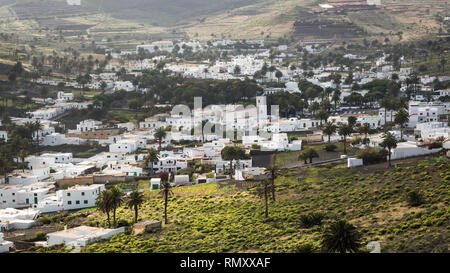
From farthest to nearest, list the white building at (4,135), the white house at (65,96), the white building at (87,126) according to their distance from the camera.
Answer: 1. the white house at (65,96)
2. the white building at (87,126)
3. the white building at (4,135)

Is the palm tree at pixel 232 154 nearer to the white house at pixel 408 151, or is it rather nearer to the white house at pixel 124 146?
the white house at pixel 408 151

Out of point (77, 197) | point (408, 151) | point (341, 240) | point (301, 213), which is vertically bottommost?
point (77, 197)

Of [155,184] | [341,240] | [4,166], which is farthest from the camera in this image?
[4,166]

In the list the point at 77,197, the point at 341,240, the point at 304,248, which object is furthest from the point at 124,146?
the point at 341,240

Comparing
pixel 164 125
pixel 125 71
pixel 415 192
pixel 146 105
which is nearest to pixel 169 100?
pixel 146 105

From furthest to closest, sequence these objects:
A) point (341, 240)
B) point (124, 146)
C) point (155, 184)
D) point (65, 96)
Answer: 1. point (65, 96)
2. point (124, 146)
3. point (155, 184)
4. point (341, 240)

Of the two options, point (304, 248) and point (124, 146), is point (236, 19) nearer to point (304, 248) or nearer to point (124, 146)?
point (124, 146)

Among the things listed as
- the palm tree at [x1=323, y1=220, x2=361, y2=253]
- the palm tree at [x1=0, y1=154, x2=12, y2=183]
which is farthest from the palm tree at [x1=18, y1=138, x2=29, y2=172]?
the palm tree at [x1=323, y1=220, x2=361, y2=253]

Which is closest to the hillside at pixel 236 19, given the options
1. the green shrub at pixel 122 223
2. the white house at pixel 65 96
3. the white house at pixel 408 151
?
the white house at pixel 65 96
